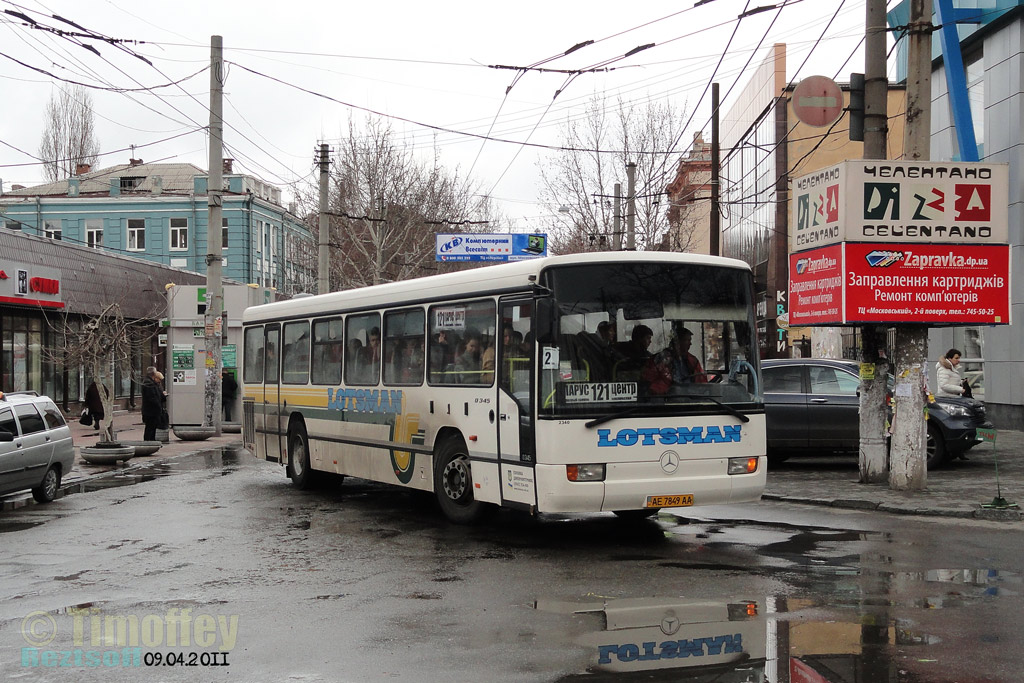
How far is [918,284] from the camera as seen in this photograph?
1407cm

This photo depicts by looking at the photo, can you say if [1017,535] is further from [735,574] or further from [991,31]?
[991,31]

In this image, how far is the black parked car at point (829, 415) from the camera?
17.1 m

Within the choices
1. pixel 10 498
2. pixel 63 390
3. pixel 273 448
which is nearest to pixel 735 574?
pixel 273 448

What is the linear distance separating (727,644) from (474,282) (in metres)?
5.68

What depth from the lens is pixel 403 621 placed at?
734 centimetres

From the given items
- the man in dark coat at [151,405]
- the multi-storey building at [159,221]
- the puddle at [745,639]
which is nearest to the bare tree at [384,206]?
the multi-storey building at [159,221]

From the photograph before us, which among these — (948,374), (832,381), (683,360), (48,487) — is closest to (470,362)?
(683,360)

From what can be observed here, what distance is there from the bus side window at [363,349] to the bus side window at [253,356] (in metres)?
3.40

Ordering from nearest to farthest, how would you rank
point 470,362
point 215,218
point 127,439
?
1. point 470,362
2. point 127,439
3. point 215,218

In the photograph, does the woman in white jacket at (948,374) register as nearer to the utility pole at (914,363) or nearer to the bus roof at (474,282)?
the utility pole at (914,363)

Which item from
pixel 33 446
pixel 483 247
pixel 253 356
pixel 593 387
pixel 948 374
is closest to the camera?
pixel 593 387

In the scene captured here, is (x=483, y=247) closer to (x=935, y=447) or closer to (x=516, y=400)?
(x=935, y=447)

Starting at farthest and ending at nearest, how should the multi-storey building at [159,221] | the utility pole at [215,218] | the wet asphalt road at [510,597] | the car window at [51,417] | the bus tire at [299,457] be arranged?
the multi-storey building at [159,221]
the utility pole at [215,218]
the bus tire at [299,457]
the car window at [51,417]
the wet asphalt road at [510,597]

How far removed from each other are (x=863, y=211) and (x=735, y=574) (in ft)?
22.1
